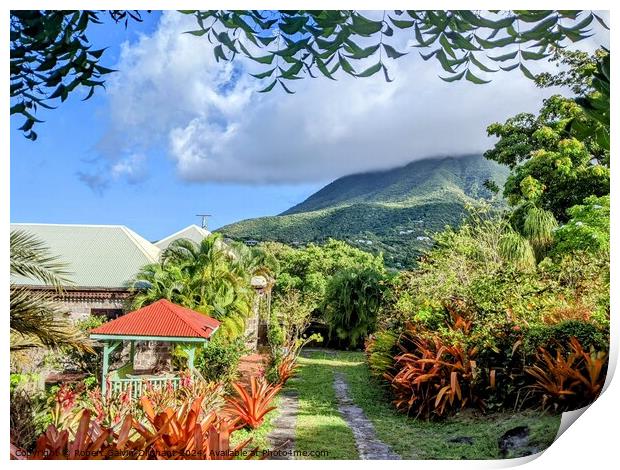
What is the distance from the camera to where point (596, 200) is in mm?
4828

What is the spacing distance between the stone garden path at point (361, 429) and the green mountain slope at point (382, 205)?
1.32 metres

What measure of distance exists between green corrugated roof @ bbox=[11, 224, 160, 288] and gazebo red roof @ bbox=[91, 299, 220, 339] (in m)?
0.29

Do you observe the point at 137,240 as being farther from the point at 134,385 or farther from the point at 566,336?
the point at 566,336

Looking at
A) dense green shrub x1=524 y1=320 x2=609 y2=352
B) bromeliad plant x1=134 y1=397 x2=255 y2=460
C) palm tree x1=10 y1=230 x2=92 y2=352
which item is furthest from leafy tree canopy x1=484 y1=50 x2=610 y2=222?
palm tree x1=10 y1=230 x2=92 y2=352

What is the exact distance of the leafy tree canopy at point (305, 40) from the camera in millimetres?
4121

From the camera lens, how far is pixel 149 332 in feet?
14.5

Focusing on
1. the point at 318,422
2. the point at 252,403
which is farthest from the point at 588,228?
the point at 252,403

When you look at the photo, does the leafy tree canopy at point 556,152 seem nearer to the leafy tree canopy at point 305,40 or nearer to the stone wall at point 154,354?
the leafy tree canopy at point 305,40

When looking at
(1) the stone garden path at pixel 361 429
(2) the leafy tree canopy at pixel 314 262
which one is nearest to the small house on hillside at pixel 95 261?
(2) the leafy tree canopy at pixel 314 262

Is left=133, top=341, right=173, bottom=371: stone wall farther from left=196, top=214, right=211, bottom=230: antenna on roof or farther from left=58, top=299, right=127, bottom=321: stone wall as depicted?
left=196, top=214, right=211, bottom=230: antenna on roof

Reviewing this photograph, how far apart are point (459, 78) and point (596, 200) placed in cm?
161

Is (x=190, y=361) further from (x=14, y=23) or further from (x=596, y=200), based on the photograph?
(x=596, y=200)

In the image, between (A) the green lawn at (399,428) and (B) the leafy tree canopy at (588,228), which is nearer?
(A) the green lawn at (399,428)
